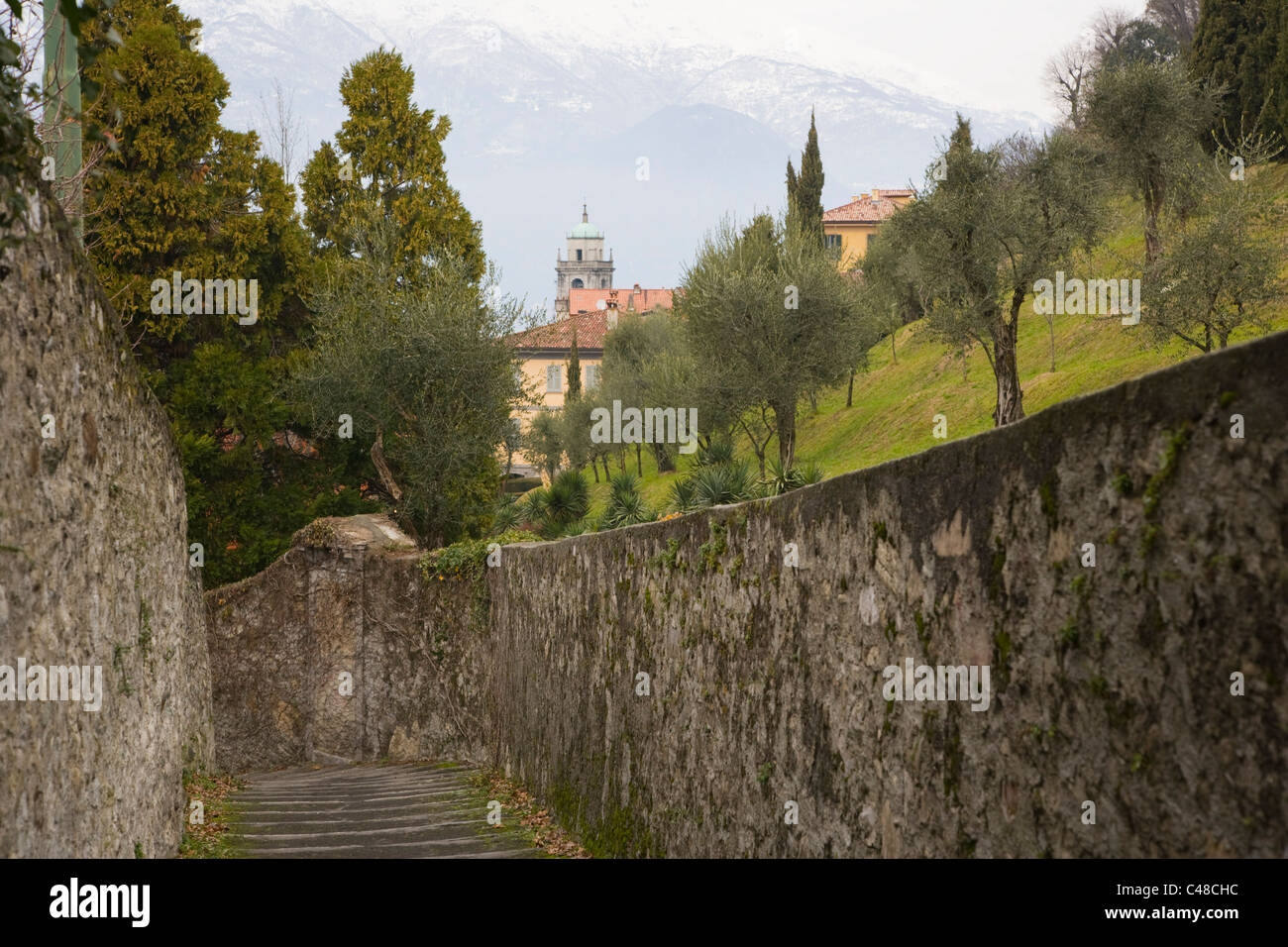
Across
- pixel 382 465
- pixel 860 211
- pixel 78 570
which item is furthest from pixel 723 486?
pixel 860 211

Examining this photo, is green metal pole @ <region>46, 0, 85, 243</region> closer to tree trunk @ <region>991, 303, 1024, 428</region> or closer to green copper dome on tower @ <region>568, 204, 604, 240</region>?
tree trunk @ <region>991, 303, 1024, 428</region>

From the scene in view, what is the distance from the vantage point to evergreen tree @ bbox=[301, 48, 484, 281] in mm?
25719

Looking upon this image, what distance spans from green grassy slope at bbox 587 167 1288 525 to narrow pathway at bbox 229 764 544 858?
15.0 metres

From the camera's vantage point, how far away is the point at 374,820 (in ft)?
31.9

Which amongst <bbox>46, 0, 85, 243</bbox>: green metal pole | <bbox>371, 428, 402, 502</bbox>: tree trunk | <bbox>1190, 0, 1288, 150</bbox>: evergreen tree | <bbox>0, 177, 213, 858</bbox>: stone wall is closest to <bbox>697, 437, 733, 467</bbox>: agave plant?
<bbox>371, 428, 402, 502</bbox>: tree trunk

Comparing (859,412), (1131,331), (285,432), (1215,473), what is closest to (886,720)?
(1215,473)

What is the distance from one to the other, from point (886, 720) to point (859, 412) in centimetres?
3782

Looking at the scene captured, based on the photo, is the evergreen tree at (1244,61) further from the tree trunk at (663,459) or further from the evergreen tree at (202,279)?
the evergreen tree at (202,279)

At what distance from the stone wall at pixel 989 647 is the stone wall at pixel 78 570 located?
8.71 feet

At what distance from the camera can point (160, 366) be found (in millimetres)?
21047

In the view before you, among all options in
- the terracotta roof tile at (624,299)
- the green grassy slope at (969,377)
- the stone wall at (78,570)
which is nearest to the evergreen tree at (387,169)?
the green grassy slope at (969,377)

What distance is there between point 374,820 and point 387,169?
753 inches

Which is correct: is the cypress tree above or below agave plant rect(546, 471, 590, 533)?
above
